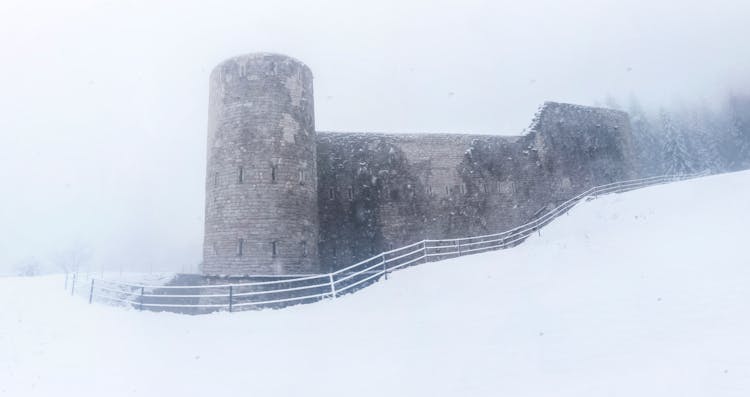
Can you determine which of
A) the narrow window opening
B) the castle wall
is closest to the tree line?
the castle wall

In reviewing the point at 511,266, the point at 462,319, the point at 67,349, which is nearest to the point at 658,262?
the point at 511,266

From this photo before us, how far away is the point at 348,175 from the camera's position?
20859mm

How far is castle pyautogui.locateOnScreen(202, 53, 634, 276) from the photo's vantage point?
1625 cm

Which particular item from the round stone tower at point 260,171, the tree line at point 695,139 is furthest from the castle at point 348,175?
the tree line at point 695,139

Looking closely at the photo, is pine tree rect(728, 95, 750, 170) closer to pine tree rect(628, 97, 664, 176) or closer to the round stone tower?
pine tree rect(628, 97, 664, 176)

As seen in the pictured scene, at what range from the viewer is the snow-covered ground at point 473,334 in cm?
678

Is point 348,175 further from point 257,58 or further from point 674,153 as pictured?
point 674,153

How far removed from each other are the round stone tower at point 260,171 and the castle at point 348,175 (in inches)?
1.4

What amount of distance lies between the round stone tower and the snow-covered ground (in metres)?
3.60

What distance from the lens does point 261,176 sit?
16406mm

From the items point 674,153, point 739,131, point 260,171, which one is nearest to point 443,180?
point 260,171

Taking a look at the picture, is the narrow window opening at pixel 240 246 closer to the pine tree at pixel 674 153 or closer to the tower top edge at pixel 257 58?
the tower top edge at pixel 257 58

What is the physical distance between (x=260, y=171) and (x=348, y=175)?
5228 mm

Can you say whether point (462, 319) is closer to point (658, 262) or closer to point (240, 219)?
point (658, 262)
